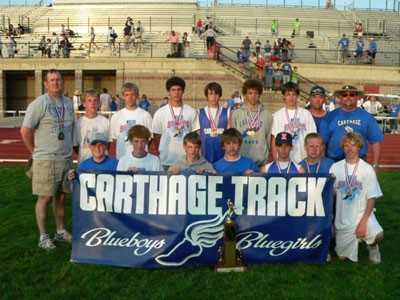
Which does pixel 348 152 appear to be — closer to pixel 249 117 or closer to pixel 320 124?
pixel 320 124

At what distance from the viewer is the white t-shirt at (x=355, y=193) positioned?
16.4 feet

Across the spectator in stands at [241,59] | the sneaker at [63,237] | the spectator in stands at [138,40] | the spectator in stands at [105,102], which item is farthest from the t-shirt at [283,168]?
the spectator in stands at [138,40]

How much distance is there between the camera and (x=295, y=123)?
18.7ft

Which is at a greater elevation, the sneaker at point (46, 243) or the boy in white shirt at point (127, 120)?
the boy in white shirt at point (127, 120)

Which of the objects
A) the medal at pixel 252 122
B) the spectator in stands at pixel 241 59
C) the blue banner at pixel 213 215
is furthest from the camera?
the spectator in stands at pixel 241 59

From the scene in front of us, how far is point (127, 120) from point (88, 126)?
1.67 ft

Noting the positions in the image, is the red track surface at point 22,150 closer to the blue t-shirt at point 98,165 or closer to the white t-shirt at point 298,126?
the white t-shirt at point 298,126

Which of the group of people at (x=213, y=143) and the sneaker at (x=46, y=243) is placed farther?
the sneaker at (x=46, y=243)

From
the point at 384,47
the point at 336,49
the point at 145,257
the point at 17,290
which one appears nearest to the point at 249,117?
the point at 145,257

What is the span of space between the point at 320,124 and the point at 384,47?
103ft

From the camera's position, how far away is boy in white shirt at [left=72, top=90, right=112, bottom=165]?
550cm

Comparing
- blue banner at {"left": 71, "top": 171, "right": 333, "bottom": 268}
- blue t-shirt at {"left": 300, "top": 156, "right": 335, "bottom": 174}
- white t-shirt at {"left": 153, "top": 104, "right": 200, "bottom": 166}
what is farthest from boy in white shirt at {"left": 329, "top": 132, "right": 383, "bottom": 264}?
white t-shirt at {"left": 153, "top": 104, "right": 200, "bottom": 166}

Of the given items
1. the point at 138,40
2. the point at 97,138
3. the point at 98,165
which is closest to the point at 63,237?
the point at 98,165

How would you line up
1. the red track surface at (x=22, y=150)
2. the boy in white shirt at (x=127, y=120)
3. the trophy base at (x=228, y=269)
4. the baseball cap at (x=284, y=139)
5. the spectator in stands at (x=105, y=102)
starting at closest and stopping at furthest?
the trophy base at (x=228, y=269) → the baseball cap at (x=284, y=139) → the boy in white shirt at (x=127, y=120) → the red track surface at (x=22, y=150) → the spectator in stands at (x=105, y=102)
